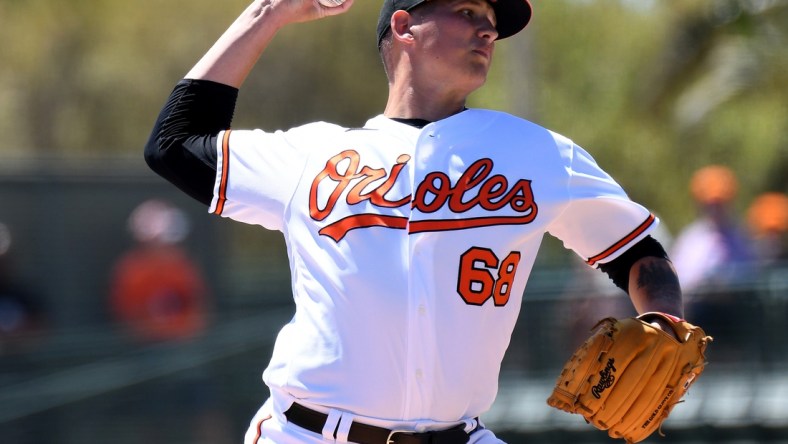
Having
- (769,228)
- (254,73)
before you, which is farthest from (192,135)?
(254,73)

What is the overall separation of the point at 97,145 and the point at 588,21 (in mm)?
10298

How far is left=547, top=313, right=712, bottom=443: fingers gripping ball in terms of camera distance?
2990 millimetres

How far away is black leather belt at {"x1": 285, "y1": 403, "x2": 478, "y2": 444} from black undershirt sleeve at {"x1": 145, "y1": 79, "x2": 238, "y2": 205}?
61 cm

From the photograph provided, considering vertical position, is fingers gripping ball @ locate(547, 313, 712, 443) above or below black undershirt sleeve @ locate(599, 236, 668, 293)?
below

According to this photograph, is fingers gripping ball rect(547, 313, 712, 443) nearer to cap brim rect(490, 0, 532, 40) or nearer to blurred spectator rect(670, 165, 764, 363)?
cap brim rect(490, 0, 532, 40)

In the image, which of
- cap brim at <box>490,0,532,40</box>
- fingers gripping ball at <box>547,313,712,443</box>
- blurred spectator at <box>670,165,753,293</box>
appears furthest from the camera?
blurred spectator at <box>670,165,753,293</box>

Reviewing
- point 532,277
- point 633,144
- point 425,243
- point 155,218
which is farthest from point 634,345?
point 633,144

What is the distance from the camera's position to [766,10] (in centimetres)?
1353

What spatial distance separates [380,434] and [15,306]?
218 inches

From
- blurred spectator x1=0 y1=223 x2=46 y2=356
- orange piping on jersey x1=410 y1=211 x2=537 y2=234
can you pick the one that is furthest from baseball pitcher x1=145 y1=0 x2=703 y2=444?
blurred spectator x1=0 y1=223 x2=46 y2=356

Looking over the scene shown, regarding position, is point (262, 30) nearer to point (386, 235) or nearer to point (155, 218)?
point (386, 235)

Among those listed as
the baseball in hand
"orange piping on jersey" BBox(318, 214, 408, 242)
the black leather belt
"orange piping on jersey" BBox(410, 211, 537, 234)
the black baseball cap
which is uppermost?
the black baseball cap

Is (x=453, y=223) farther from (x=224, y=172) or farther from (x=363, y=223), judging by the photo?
(x=224, y=172)

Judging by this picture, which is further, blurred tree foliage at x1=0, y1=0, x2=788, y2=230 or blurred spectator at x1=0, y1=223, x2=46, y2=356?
blurred tree foliage at x1=0, y1=0, x2=788, y2=230
